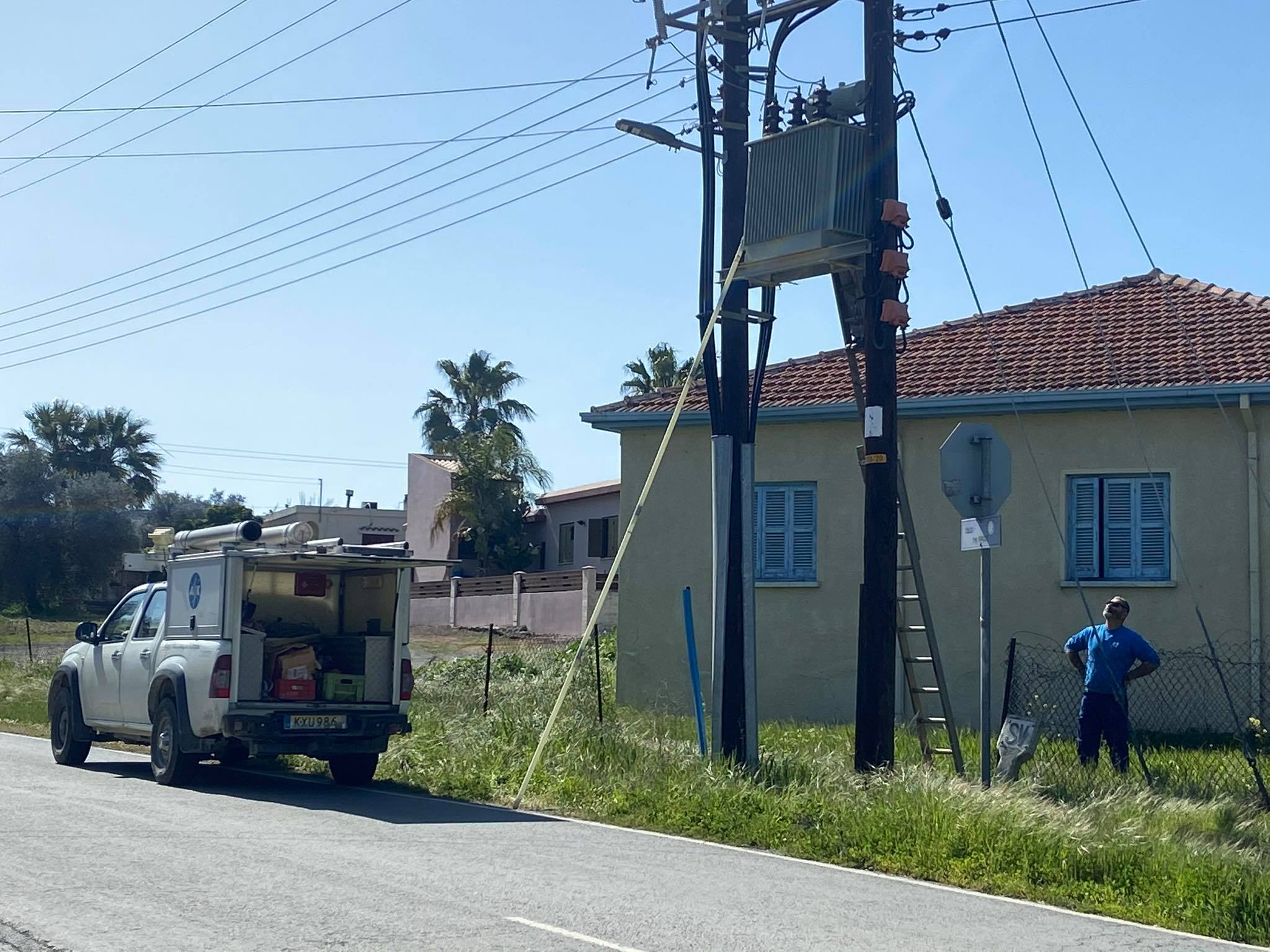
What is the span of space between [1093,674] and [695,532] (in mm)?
7567

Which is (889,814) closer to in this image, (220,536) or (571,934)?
(571,934)

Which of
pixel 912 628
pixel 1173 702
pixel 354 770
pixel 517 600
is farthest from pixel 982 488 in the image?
pixel 517 600

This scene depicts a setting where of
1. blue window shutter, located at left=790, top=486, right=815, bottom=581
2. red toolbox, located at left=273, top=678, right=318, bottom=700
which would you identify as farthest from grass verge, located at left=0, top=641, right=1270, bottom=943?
blue window shutter, located at left=790, top=486, right=815, bottom=581

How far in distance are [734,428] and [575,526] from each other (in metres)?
30.9

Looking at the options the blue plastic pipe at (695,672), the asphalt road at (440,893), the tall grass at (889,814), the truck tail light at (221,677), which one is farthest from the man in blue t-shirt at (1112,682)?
the truck tail light at (221,677)

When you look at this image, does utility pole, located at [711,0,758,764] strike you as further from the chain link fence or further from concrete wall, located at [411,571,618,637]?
concrete wall, located at [411,571,618,637]

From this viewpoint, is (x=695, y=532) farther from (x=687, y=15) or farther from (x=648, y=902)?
(x=648, y=902)

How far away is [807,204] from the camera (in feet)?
41.0

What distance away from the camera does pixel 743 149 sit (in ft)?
44.0

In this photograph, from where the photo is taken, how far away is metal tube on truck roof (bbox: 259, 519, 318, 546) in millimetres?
13617

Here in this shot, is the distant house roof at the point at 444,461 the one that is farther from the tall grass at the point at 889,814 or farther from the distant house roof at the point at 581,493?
the tall grass at the point at 889,814

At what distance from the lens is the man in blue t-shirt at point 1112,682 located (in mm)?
12672

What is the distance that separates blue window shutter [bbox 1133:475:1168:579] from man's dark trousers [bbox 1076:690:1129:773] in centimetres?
514

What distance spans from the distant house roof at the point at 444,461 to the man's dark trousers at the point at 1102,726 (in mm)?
34048
